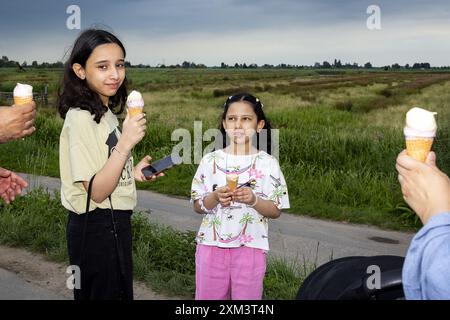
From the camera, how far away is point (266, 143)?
3275mm

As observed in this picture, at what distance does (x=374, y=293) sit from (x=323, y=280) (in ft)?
0.60

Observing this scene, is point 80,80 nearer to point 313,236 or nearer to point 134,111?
point 134,111

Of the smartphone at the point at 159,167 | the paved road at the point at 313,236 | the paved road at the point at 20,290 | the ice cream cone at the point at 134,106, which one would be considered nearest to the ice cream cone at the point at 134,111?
the ice cream cone at the point at 134,106

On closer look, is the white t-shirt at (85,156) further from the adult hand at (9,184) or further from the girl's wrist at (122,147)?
the adult hand at (9,184)

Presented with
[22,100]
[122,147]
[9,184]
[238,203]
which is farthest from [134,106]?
[9,184]

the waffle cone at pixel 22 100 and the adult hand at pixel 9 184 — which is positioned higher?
the waffle cone at pixel 22 100

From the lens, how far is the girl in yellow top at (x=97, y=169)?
2523 millimetres

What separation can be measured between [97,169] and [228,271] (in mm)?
865

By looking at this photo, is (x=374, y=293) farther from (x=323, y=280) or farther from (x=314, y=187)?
(x=314, y=187)

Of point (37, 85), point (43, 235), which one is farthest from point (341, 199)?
point (37, 85)

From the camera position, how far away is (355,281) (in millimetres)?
1886

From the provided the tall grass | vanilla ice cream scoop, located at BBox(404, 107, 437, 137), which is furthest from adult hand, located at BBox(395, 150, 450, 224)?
the tall grass

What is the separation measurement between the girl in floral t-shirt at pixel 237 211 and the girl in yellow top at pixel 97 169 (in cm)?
43
